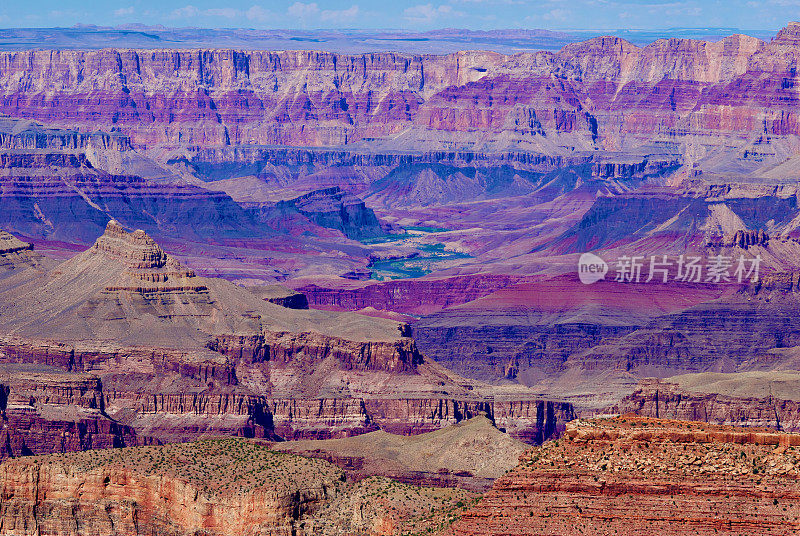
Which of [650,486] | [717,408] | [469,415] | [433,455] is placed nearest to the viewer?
[650,486]

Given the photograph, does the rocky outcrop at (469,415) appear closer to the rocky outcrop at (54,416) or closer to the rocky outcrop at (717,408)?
the rocky outcrop at (717,408)

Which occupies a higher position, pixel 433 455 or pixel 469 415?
pixel 433 455

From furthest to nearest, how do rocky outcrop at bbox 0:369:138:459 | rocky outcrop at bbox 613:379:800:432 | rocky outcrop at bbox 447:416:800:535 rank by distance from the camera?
rocky outcrop at bbox 613:379:800:432 → rocky outcrop at bbox 0:369:138:459 → rocky outcrop at bbox 447:416:800:535

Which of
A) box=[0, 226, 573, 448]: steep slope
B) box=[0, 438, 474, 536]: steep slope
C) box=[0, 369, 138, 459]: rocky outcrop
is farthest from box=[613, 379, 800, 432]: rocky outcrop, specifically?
box=[0, 438, 474, 536]: steep slope

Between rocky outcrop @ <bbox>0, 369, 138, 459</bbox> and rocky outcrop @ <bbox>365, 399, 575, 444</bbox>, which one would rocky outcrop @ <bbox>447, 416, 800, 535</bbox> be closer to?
rocky outcrop @ <bbox>0, 369, 138, 459</bbox>

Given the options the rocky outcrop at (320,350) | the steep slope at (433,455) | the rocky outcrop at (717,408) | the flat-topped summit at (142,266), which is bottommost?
the rocky outcrop at (717,408)

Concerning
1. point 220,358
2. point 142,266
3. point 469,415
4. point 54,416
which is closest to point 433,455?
point 54,416

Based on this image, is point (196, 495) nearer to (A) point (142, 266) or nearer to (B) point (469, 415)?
(B) point (469, 415)

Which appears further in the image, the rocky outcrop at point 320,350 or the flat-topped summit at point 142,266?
the flat-topped summit at point 142,266

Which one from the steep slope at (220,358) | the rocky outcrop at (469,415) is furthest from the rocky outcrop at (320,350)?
the rocky outcrop at (469,415)
